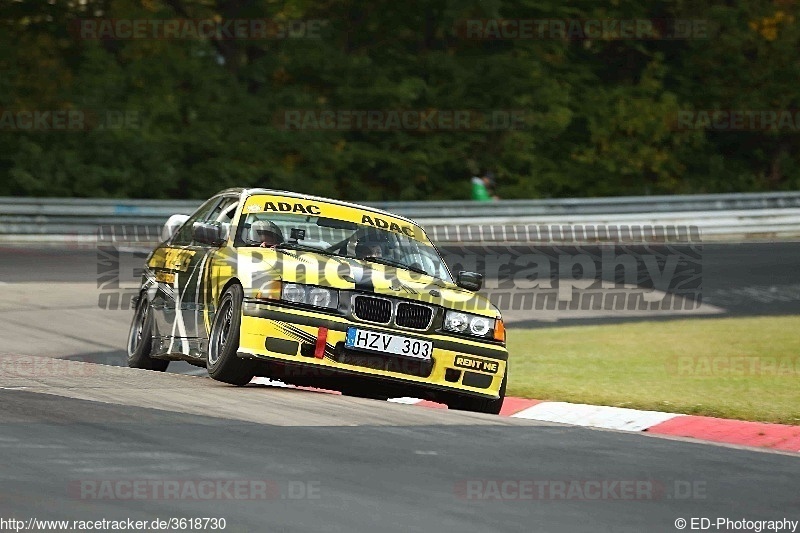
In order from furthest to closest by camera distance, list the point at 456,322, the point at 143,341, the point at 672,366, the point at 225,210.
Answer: the point at 672,366, the point at 143,341, the point at 225,210, the point at 456,322

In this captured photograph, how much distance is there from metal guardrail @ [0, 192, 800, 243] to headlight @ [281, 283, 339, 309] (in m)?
16.3

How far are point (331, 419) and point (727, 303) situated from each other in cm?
1163

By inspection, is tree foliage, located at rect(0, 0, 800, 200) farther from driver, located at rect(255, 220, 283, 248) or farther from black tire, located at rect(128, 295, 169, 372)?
driver, located at rect(255, 220, 283, 248)

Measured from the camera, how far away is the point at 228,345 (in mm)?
9500

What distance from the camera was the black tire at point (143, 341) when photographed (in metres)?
11.8

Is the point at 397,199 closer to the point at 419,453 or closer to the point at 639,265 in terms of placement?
the point at 639,265

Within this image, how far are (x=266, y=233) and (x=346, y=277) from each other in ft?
3.58

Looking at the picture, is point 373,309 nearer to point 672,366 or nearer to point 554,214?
point 672,366

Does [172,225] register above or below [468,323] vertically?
above

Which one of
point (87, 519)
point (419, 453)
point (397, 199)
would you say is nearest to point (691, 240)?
point (397, 199)

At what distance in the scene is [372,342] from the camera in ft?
31.1

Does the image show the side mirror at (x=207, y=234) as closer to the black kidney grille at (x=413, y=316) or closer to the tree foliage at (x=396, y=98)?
the black kidney grille at (x=413, y=316)

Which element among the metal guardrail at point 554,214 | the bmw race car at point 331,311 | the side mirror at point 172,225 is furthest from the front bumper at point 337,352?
the metal guardrail at point 554,214

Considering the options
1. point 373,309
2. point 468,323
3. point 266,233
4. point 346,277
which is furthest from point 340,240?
point 468,323
